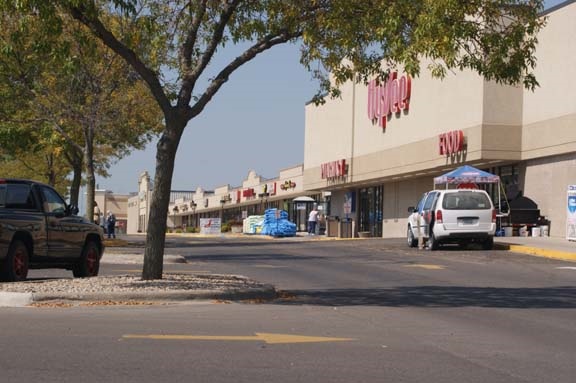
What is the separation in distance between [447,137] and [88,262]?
26584mm

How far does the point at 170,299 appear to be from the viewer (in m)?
13.9

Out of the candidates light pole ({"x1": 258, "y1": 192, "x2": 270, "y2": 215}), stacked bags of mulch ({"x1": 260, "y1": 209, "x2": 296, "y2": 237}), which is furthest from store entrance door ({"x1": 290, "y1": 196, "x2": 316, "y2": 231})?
stacked bags of mulch ({"x1": 260, "y1": 209, "x2": 296, "y2": 237})

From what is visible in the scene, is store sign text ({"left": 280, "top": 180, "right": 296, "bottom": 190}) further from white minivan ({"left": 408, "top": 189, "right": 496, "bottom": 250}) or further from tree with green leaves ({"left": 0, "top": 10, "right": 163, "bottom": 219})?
white minivan ({"left": 408, "top": 189, "right": 496, "bottom": 250})

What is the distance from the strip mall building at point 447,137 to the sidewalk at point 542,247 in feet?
14.6

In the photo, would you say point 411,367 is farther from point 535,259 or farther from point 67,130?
point 67,130

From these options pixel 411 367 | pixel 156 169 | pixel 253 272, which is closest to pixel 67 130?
pixel 253 272

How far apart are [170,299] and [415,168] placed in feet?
110

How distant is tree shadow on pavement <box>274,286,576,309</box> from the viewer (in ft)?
46.7

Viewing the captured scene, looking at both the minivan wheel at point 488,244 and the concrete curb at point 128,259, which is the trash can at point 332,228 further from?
the concrete curb at point 128,259

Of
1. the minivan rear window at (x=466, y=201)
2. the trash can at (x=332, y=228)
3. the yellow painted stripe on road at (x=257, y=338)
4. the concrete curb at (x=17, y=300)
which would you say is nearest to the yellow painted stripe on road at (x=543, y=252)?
the minivan rear window at (x=466, y=201)

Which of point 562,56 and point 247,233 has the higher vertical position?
point 562,56

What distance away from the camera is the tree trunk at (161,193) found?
50.0 feet

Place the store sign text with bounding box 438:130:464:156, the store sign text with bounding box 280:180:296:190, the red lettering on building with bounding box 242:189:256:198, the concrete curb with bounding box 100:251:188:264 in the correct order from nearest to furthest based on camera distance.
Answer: the concrete curb with bounding box 100:251:188:264 → the store sign text with bounding box 438:130:464:156 → the store sign text with bounding box 280:180:296:190 → the red lettering on building with bounding box 242:189:256:198

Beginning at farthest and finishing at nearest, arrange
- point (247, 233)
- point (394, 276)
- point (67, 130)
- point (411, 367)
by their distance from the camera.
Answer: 1. point (247, 233)
2. point (67, 130)
3. point (394, 276)
4. point (411, 367)
